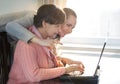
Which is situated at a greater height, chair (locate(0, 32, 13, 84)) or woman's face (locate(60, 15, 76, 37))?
woman's face (locate(60, 15, 76, 37))

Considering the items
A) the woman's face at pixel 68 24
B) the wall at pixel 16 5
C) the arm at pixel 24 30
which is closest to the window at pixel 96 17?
the wall at pixel 16 5

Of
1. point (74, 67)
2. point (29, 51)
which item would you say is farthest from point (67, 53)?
point (29, 51)

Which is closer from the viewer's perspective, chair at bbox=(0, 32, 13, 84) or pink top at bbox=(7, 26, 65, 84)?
A: pink top at bbox=(7, 26, 65, 84)

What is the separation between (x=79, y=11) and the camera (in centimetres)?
236

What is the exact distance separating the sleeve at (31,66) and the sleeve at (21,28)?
2.0 inches

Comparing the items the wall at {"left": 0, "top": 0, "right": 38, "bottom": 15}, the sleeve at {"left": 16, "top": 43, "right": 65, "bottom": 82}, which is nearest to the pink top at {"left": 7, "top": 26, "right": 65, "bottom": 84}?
the sleeve at {"left": 16, "top": 43, "right": 65, "bottom": 82}

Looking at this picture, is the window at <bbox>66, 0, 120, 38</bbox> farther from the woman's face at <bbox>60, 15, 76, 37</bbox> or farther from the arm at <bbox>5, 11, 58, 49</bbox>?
the arm at <bbox>5, 11, 58, 49</bbox>

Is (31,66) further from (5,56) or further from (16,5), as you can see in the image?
→ (16,5)

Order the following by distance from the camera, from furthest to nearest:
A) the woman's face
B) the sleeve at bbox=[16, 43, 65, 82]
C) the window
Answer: the window, the woman's face, the sleeve at bbox=[16, 43, 65, 82]

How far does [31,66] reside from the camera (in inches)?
55.5

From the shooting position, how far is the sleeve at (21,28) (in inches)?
56.8

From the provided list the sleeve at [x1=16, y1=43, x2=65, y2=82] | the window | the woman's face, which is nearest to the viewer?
the sleeve at [x1=16, y1=43, x2=65, y2=82]

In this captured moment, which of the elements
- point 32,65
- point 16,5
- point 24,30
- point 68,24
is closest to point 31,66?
point 32,65

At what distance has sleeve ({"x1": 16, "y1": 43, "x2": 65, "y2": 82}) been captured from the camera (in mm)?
1409
